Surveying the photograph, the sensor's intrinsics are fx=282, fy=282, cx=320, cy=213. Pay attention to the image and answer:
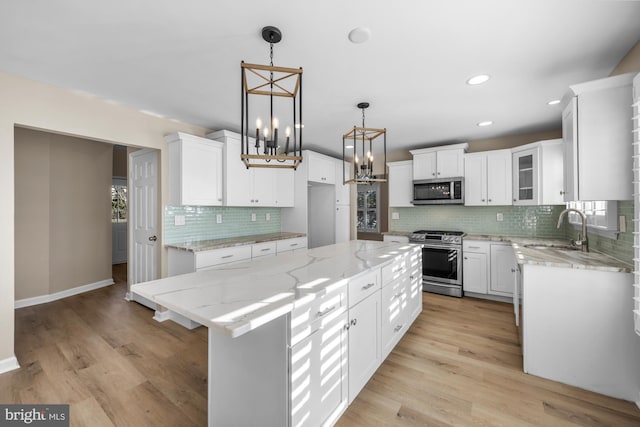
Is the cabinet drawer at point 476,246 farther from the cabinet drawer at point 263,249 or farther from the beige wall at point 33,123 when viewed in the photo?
the beige wall at point 33,123

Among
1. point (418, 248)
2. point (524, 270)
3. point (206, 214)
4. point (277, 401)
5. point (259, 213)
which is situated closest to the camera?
point (277, 401)

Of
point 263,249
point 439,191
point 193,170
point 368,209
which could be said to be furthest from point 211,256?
point 368,209

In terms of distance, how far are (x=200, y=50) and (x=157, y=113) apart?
64.0 inches

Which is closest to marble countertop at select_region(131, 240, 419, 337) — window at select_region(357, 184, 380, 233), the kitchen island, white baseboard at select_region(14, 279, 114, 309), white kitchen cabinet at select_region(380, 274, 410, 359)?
the kitchen island

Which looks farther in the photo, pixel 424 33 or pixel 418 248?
pixel 418 248

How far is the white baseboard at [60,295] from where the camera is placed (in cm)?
376

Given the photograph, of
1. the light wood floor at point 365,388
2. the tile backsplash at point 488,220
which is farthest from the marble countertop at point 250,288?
the tile backsplash at point 488,220

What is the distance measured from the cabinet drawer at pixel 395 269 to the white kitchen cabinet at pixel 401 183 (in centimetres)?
228

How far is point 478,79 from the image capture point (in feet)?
7.87

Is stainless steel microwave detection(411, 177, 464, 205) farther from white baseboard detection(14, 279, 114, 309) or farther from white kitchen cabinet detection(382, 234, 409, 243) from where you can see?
white baseboard detection(14, 279, 114, 309)

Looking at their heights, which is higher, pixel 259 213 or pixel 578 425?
pixel 259 213

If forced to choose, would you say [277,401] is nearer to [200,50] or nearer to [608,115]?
[200,50]

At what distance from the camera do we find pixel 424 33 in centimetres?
178

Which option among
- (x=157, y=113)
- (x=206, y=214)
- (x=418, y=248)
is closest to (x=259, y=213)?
(x=206, y=214)
